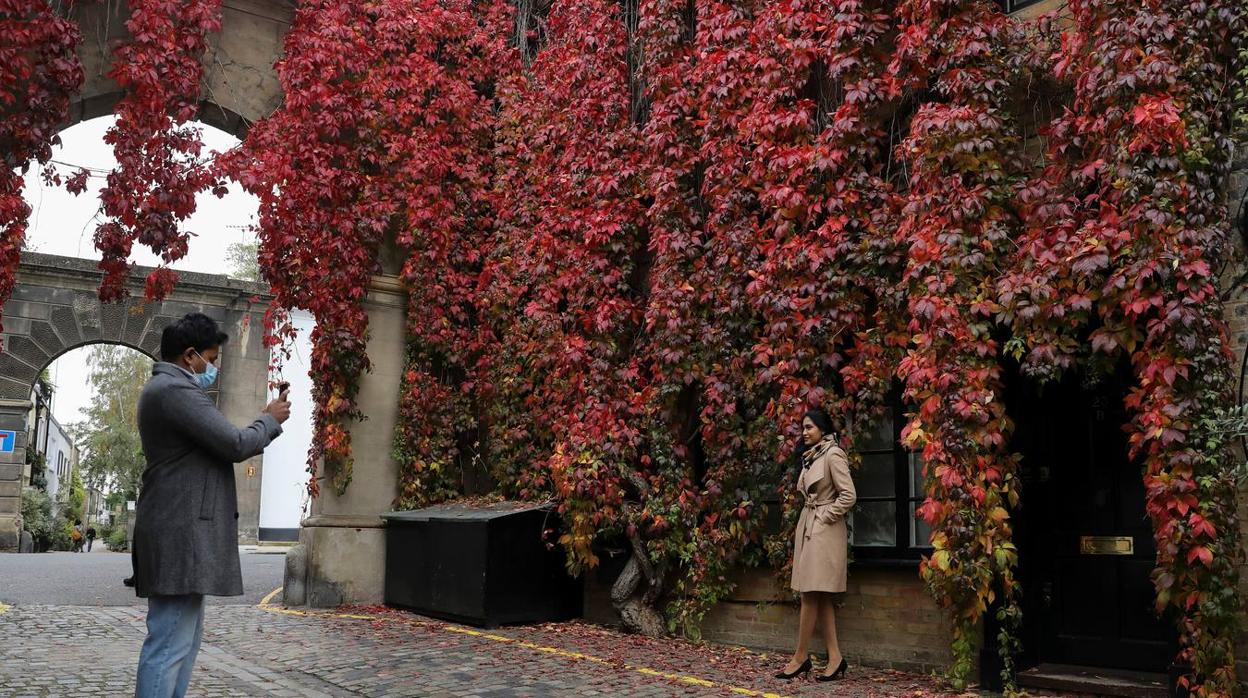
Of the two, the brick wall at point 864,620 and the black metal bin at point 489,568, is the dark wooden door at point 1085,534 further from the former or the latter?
the black metal bin at point 489,568

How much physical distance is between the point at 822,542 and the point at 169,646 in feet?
13.6

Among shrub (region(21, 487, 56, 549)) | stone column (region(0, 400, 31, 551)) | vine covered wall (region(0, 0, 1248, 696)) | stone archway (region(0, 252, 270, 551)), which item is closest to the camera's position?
vine covered wall (region(0, 0, 1248, 696))

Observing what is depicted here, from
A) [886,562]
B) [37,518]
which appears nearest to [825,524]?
[886,562]

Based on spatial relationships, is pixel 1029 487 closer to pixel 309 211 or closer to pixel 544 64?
pixel 544 64

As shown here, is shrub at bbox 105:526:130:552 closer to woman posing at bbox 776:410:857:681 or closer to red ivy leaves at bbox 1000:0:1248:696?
woman posing at bbox 776:410:857:681

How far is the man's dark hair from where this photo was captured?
4.76 meters

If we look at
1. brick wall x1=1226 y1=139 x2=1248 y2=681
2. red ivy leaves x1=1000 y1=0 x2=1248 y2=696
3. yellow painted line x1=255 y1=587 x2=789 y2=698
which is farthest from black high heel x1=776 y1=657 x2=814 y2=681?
brick wall x1=1226 y1=139 x2=1248 y2=681

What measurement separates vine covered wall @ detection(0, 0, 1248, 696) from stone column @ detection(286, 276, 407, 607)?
0.90ft

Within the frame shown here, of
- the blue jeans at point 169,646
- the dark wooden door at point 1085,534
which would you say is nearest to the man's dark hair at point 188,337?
the blue jeans at point 169,646

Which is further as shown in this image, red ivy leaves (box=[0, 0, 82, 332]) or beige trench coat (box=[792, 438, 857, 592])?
red ivy leaves (box=[0, 0, 82, 332])

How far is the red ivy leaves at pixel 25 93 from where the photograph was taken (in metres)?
9.14

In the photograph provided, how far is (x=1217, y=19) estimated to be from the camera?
6.13 metres

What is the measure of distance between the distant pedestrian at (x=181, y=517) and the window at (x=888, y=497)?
15.0 feet

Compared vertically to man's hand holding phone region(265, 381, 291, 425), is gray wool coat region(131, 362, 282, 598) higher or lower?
lower
